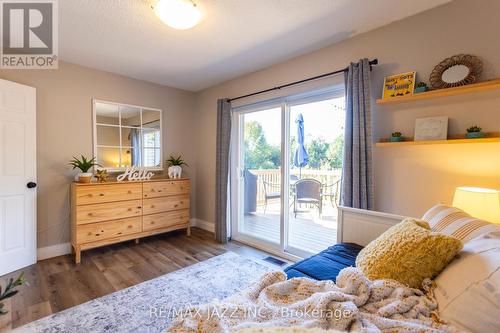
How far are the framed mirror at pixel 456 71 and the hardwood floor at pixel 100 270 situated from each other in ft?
8.20

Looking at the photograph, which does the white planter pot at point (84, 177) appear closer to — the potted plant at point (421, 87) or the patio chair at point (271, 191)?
the patio chair at point (271, 191)

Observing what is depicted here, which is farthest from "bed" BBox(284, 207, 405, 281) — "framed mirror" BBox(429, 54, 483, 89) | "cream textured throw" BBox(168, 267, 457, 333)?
"framed mirror" BBox(429, 54, 483, 89)

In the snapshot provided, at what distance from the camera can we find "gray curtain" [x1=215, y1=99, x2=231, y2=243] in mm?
3465

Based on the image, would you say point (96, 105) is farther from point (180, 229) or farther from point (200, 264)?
point (200, 264)

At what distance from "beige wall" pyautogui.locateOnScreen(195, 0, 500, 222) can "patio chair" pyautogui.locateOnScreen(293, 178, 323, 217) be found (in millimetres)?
A: 786

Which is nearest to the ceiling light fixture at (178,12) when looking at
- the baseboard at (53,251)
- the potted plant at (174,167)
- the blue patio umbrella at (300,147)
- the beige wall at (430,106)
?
the beige wall at (430,106)

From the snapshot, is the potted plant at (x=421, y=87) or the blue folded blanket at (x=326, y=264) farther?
the potted plant at (x=421, y=87)

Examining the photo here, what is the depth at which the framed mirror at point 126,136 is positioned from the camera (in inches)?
129

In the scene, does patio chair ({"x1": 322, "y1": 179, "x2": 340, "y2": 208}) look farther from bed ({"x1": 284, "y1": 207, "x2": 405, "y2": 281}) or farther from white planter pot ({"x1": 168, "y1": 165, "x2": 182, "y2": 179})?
white planter pot ({"x1": 168, "y1": 165, "x2": 182, "y2": 179})

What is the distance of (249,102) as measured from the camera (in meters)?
3.31

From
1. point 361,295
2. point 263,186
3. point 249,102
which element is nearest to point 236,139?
point 249,102

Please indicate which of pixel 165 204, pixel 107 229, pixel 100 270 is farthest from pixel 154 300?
pixel 165 204

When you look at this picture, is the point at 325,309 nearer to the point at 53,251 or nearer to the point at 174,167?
the point at 174,167

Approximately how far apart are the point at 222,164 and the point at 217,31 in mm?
1751
